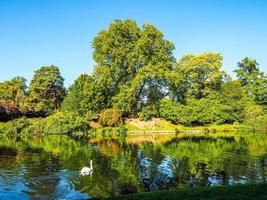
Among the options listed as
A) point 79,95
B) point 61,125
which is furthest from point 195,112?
point 61,125

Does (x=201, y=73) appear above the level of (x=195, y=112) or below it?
above

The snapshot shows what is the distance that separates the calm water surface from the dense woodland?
29304 mm

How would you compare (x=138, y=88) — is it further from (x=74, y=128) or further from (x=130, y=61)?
(x=74, y=128)

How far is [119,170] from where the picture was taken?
24219 mm

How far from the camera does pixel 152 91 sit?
2793 inches

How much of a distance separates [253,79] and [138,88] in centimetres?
3236

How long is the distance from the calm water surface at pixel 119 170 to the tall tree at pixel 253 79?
4761cm

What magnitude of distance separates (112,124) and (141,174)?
4069cm

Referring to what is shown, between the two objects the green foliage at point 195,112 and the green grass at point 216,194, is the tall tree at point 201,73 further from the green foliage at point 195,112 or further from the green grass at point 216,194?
the green grass at point 216,194

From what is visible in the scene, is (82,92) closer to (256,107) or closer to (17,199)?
(256,107)

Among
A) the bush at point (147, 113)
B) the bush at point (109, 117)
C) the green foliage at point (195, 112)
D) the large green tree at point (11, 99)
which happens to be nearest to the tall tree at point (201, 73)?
the green foliage at point (195, 112)

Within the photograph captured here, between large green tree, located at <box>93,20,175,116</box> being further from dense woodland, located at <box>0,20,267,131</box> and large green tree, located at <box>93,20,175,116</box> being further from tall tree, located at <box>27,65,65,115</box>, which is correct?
tall tree, located at <box>27,65,65,115</box>

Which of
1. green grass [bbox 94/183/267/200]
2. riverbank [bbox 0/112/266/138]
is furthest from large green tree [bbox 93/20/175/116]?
green grass [bbox 94/183/267/200]

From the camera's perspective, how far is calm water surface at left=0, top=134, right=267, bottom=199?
18.7 meters
